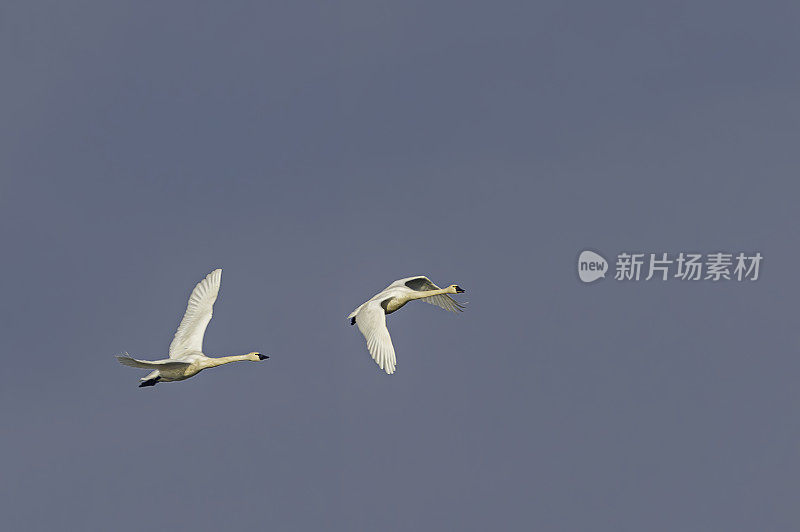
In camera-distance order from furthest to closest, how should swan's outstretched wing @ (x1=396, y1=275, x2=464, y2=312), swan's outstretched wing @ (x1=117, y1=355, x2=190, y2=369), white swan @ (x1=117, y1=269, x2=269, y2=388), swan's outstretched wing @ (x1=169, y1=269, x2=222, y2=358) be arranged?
swan's outstretched wing @ (x1=396, y1=275, x2=464, y2=312)
swan's outstretched wing @ (x1=169, y1=269, x2=222, y2=358)
white swan @ (x1=117, y1=269, x2=269, y2=388)
swan's outstretched wing @ (x1=117, y1=355, x2=190, y2=369)

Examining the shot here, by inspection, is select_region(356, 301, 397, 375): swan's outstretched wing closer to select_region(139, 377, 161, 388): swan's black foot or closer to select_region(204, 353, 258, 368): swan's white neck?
select_region(204, 353, 258, 368): swan's white neck

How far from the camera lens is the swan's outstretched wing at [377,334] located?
7288 centimetres

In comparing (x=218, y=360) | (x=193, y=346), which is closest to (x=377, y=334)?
(x=218, y=360)

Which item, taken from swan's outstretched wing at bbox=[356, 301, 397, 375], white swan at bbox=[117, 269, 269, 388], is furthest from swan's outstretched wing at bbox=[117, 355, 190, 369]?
swan's outstretched wing at bbox=[356, 301, 397, 375]

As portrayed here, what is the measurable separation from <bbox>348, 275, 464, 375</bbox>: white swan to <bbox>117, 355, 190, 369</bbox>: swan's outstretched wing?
25.5 feet

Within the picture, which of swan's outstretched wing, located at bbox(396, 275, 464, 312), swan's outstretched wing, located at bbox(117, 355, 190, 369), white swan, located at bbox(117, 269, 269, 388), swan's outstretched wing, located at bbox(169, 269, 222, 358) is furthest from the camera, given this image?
swan's outstretched wing, located at bbox(396, 275, 464, 312)

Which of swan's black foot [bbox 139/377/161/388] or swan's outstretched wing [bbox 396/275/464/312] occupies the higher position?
swan's outstretched wing [bbox 396/275/464/312]

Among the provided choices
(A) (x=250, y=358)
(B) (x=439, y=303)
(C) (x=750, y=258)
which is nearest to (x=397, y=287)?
(B) (x=439, y=303)

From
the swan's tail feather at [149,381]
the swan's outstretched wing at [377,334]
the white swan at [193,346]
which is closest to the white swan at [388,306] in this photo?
the swan's outstretched wing at [377,334]

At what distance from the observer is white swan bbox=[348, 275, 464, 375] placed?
73375mm

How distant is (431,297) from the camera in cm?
8788

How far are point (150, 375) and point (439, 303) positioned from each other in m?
17.8

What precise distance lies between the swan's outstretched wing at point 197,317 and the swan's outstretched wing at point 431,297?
978cm

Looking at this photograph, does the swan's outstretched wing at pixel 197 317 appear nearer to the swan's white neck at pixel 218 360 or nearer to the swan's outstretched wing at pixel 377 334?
the swan's white neck at pixel 218 360
